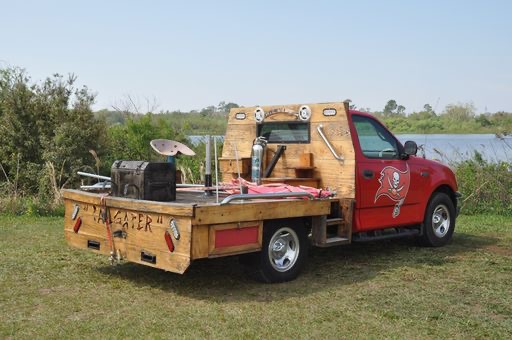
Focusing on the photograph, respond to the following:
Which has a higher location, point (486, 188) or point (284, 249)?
point (486, 188)

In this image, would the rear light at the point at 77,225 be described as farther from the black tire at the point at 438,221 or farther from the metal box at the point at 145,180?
the black tire at the point at 438,221

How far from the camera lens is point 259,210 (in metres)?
6.54

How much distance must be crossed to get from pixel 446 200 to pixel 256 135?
2.94 m

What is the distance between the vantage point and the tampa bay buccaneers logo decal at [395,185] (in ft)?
26.9

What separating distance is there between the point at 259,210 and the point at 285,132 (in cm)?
225

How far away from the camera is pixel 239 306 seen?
239 inches

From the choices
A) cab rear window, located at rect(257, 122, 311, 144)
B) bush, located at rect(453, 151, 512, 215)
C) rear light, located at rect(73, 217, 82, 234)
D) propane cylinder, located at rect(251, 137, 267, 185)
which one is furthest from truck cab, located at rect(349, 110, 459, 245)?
bush, located at rect(453, 151, 512, 215)

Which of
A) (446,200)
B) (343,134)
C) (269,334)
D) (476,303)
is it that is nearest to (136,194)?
(269,334)

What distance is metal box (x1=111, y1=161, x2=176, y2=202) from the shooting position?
258 inches

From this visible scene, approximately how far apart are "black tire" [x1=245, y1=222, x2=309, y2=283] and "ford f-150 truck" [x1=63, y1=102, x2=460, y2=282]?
0.01 metres

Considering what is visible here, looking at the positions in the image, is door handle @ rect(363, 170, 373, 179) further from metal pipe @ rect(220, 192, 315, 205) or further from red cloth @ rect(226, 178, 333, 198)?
metal pipe @ rect(220, 192, 315, 205)

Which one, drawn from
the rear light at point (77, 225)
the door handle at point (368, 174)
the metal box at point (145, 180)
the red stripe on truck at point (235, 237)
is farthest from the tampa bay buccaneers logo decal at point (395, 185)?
the rear light at point (77, 225)

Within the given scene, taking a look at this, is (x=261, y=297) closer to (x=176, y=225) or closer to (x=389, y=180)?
(x=176, y=225)

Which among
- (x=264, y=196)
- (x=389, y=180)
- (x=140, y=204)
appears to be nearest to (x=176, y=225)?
(x=140, y=204)
